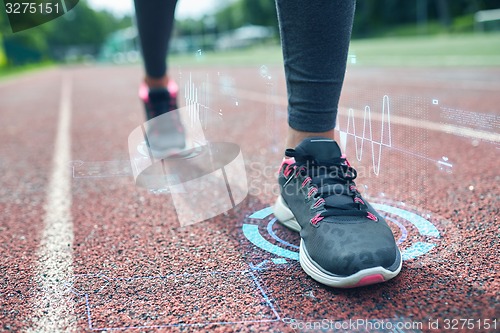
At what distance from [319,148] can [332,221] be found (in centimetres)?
20

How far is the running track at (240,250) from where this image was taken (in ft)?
2.94

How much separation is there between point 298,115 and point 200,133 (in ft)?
1.65

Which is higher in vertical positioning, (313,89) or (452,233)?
(313,89)

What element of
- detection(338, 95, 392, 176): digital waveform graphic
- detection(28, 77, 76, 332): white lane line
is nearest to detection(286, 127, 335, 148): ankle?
detection(338, 95, 392, 176): digital waveform graphic

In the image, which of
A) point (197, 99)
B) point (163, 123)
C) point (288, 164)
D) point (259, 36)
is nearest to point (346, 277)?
point (288, 164)

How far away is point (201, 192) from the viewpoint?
5.69ft

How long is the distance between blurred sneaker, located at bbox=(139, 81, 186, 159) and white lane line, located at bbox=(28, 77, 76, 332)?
0.40 meters

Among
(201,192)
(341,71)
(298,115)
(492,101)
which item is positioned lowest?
(492,101)

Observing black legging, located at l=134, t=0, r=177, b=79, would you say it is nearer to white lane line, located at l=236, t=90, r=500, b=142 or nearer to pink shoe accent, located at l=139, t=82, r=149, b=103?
pink shoe accent, located at l=139, t=82, r=149, b=103

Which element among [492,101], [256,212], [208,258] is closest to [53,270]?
[208,258]

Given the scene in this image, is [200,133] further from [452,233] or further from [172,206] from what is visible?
[452,233]

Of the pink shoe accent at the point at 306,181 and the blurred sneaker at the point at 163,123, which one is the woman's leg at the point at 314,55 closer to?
the pink shoe accent at the point at 306,181

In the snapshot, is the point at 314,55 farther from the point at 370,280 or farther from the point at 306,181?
the point at 370,280

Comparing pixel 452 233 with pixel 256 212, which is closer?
Result: pixel 452 233
